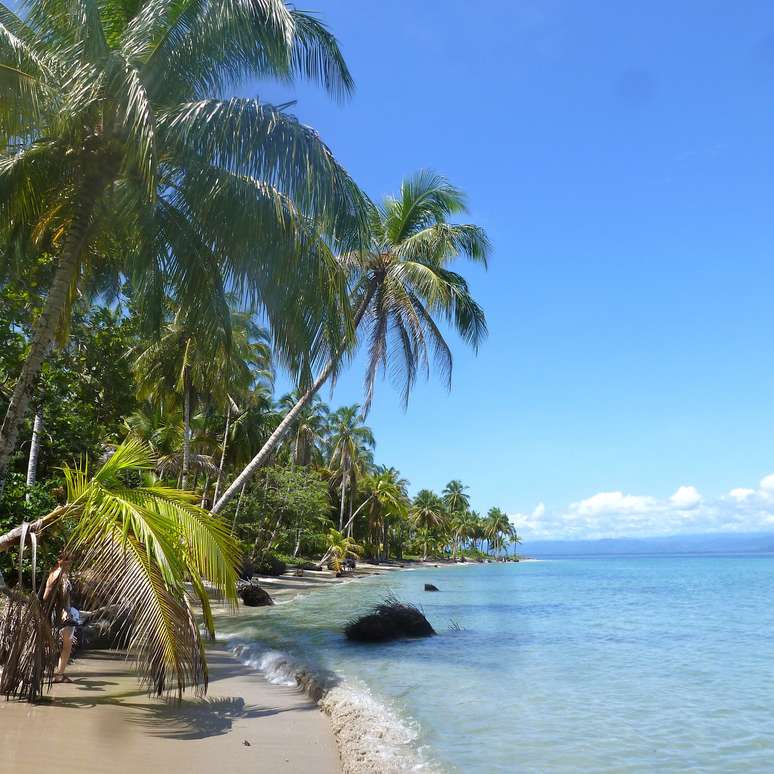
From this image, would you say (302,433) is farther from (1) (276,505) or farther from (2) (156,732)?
(2) (156,732)

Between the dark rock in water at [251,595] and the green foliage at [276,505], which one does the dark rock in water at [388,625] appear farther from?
the green foliage at [276,505]

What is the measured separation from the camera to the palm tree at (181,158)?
837 cm

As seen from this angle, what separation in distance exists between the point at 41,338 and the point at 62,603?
3.23m

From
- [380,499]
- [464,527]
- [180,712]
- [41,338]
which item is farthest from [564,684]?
[464,527]

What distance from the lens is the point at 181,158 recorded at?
9148mm

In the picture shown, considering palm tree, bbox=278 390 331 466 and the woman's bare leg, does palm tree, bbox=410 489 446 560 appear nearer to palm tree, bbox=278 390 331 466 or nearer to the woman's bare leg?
palm tree, bbox=278 390 331 466

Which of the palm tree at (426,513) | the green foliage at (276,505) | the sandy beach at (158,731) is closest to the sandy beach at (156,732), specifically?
the sandy beach at (158,731)

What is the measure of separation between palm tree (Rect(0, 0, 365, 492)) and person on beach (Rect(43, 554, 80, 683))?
1903 millimetres

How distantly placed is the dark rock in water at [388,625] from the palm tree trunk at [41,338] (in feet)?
28.4

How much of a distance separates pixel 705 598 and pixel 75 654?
28622 millimetres

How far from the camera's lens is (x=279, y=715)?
24.1 ft

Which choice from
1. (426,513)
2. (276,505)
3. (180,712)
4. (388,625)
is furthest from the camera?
(426,513)

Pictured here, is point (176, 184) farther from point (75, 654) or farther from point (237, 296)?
point (75, 654)

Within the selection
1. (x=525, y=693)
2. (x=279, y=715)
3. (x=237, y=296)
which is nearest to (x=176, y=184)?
(x=237, y=296)
